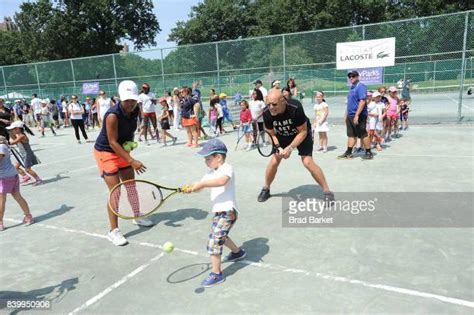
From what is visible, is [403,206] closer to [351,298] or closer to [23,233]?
[351,298]

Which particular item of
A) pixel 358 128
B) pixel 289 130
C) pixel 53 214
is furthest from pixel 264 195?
pixel 358 128

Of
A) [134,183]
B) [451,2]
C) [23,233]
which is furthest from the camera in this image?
[451,2]

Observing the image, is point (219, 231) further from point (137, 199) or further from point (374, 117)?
point (374, 117)

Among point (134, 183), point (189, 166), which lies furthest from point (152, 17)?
point (134, 183)

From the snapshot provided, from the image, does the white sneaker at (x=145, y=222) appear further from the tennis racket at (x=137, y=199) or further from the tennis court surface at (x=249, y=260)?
→ the tennis racket at (x=137, y=199)

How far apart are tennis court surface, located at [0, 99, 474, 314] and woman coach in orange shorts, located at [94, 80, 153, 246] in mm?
741

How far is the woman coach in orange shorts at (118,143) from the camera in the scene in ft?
15.3

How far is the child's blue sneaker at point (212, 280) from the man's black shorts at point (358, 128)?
235 inches

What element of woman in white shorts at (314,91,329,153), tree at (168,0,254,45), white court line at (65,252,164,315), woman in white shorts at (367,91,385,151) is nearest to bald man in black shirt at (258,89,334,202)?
white court line at (65,252,164,315)

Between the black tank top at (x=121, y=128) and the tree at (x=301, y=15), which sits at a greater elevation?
the tree at (x=301, y=15)

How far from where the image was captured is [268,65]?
17078 mm

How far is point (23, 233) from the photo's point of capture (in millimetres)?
5539

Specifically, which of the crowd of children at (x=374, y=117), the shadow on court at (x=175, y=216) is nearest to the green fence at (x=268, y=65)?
the crowd of children at (x=374, y=117)

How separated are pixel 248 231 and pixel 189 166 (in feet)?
14.4
